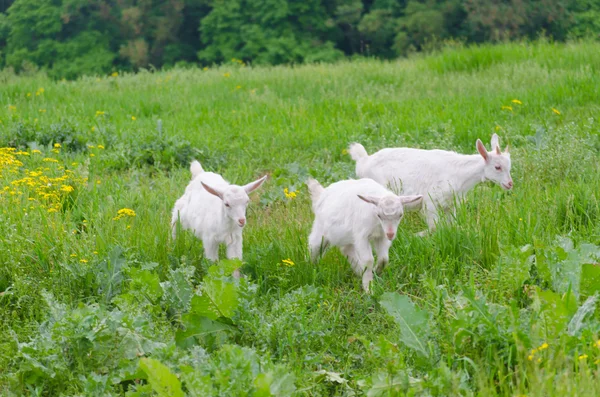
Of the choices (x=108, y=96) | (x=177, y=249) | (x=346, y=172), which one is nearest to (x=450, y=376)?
(x=177, y=249)

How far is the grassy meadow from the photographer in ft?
14.0

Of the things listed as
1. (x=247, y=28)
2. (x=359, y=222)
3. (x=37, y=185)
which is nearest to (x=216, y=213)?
(x=359, y=222)

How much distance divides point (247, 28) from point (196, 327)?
30.8 metres

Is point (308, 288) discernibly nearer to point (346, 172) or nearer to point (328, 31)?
point (346, 172)

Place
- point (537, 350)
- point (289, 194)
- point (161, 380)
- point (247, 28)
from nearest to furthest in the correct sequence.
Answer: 1. point (161, 380)
2. point (537, 350)
3. point (289, 194)
4. point (247, 28)

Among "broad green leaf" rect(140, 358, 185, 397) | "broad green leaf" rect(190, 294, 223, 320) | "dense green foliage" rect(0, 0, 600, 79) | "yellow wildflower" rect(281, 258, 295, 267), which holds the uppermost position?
"broad green leaf" rect(140, 358, 185, 397)

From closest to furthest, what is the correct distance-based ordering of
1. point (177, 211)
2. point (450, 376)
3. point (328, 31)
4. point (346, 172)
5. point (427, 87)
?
1. point (450, 376)
2. point (177, 211)
3. point (346, 172)
4. point (427, 87)
5. point (328, 31)

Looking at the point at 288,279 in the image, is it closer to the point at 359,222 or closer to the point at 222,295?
the point at 359,222

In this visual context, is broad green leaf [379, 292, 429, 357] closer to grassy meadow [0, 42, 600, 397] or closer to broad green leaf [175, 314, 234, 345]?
grassy meadow [0, 42, 600, 397]

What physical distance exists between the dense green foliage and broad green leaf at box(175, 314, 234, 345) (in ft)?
88.8

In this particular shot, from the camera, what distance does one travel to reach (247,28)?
3466 centimetres

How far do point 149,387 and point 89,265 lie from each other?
172 cm

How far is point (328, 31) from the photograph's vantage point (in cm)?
3622

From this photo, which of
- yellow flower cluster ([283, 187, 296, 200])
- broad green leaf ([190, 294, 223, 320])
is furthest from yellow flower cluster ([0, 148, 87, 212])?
broad green leaf ([190, 294, 223, 320])
